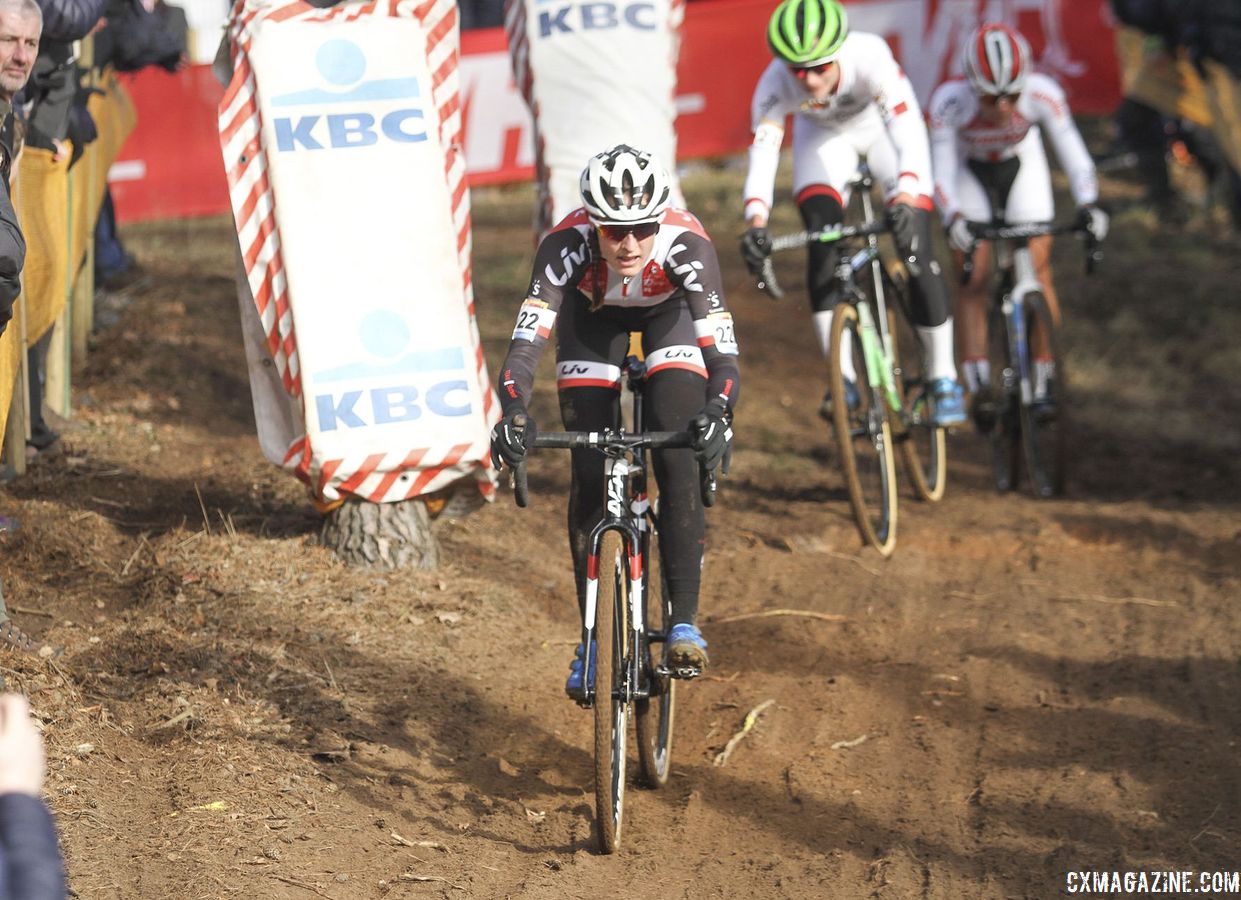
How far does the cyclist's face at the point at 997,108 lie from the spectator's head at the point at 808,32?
1.52m

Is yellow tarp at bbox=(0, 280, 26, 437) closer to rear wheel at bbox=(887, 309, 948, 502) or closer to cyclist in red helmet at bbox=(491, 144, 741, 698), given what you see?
cyclist in red helmet at bbox=(491, 144, 741, 698)

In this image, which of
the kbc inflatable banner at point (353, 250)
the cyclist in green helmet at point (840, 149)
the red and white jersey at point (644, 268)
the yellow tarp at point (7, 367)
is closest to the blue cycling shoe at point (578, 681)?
the red and white jersey at point (644, 268)

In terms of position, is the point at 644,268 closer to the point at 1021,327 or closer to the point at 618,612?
the point at 618,612

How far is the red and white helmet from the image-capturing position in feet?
30.6

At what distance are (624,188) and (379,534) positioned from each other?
8.99ft

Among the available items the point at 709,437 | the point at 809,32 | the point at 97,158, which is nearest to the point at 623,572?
the point at 709,437

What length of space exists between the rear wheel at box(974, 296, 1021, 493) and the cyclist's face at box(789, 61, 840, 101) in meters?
2.12

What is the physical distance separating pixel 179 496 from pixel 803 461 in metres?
4.32

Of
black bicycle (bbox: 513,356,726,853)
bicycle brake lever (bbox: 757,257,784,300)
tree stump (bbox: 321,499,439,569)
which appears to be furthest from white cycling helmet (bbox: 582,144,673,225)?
bicycle brake lever (bbox: 757,257,784,300)

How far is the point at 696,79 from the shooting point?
1745cm

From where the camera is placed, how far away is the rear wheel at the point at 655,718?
562 cm

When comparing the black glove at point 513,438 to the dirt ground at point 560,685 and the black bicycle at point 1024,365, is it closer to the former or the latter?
the dirt ground at point 560,685

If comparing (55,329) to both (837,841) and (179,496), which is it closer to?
(179,496)

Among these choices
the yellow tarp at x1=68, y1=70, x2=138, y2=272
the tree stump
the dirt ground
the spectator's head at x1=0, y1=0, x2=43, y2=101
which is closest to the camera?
the dirt ground
